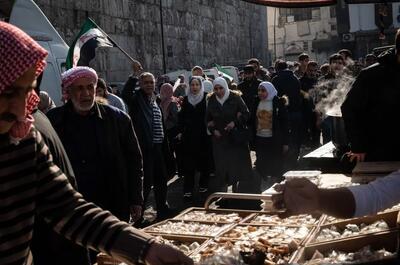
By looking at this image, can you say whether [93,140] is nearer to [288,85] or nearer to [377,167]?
[377,167]

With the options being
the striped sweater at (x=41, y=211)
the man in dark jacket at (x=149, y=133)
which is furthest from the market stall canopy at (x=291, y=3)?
the man in dark jacket at (x=149, y=133)

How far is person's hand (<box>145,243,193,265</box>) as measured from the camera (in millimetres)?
2049

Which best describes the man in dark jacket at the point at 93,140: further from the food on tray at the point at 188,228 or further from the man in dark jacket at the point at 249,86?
the man in dark jacket at the point at 249,86

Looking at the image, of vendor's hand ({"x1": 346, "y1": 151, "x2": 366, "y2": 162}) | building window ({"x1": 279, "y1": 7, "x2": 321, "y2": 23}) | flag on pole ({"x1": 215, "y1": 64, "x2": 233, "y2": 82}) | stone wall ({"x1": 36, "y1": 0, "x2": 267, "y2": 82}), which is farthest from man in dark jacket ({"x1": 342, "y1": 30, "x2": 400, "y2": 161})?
building window ({"x1": 279, "y1": 7, "x2": 321, "y2": 23})

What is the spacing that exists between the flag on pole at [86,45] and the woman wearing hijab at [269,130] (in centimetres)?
225

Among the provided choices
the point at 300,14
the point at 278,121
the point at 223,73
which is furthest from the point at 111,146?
the point at 300,14

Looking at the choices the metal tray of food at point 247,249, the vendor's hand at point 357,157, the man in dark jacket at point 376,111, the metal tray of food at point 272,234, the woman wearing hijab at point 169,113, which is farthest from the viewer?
the woman wearing hijab at point 169,113

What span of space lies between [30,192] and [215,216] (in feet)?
7.53

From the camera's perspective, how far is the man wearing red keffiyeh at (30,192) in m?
1.87

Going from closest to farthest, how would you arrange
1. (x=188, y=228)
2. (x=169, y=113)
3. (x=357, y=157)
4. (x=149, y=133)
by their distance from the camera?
(x=188, y=228) → (x=357, y=157) → (x=149, y=133) → (x=169, y=113)

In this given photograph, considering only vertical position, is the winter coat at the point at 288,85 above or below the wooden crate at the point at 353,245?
above

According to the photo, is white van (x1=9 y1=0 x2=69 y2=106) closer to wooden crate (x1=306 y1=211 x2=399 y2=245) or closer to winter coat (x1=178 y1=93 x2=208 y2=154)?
winter coat (x1=178 y1=93 x2=208 y2=154)

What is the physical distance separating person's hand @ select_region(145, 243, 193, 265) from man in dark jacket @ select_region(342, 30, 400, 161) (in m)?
3.02

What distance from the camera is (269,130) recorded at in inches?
305
